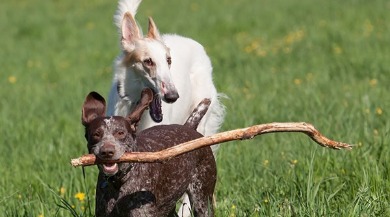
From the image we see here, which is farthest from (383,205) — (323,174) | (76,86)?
(76,86)

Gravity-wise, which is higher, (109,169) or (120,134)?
(120,134)

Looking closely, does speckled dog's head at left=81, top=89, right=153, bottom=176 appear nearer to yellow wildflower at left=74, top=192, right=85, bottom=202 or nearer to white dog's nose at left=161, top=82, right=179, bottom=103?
yellow wildflower at left=74, top=192, right=85, bottom=202

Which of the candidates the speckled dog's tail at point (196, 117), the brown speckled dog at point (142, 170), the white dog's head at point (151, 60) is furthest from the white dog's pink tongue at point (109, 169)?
the white dog's head at point (151, 60)

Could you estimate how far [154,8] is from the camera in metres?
24.2

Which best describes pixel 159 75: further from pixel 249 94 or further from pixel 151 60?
pixel 249 94

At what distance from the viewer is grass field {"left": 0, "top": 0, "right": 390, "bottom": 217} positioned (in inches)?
242

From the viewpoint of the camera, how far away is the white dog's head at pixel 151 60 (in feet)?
22.0

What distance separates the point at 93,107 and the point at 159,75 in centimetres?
202

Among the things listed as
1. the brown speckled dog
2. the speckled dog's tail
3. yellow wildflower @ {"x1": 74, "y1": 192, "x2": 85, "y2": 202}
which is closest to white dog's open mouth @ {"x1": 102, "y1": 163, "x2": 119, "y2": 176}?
the brown speckled dog

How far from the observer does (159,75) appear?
6.91 meters

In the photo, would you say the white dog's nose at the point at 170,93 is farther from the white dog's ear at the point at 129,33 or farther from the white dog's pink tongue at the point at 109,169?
the white dog's pink tongue at the point at 109,169

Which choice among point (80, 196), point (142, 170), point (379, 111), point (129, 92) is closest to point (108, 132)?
point (142, 170)

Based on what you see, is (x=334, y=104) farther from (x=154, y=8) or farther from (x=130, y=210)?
(x=154, y=8)

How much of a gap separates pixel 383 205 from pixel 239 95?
6.40 meters
